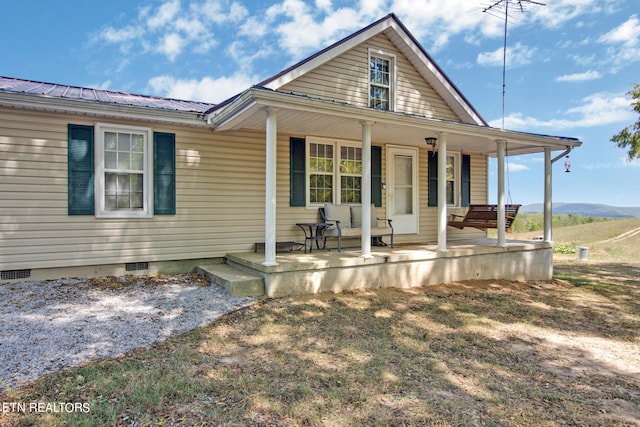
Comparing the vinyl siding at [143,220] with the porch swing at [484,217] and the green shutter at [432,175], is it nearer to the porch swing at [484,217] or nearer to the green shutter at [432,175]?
the green shutter at [432,175]

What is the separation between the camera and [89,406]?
2.50 metres

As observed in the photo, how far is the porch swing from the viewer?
8242mm

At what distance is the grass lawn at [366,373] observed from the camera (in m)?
2.51

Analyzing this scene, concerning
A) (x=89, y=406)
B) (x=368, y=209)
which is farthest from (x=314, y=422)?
(x=368, y=209)

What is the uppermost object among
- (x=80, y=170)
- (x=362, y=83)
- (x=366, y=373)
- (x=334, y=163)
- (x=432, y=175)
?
(x=362, y=83)

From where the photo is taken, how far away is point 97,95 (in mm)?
6531

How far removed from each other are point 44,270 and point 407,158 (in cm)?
740

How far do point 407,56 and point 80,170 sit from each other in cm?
700

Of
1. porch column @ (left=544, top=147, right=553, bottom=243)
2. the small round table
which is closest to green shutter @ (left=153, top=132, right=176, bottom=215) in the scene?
the small round table

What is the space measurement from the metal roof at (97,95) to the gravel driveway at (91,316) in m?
2.80

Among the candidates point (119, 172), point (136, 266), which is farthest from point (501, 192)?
point (119, 172)

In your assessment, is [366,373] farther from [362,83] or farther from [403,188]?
[362,83]

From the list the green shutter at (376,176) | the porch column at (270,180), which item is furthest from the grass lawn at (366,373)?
the green shutter at (376,176)

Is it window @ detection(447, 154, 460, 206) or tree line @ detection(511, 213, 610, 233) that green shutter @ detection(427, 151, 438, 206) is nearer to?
window @ detection(447, 154, 460, 206)
